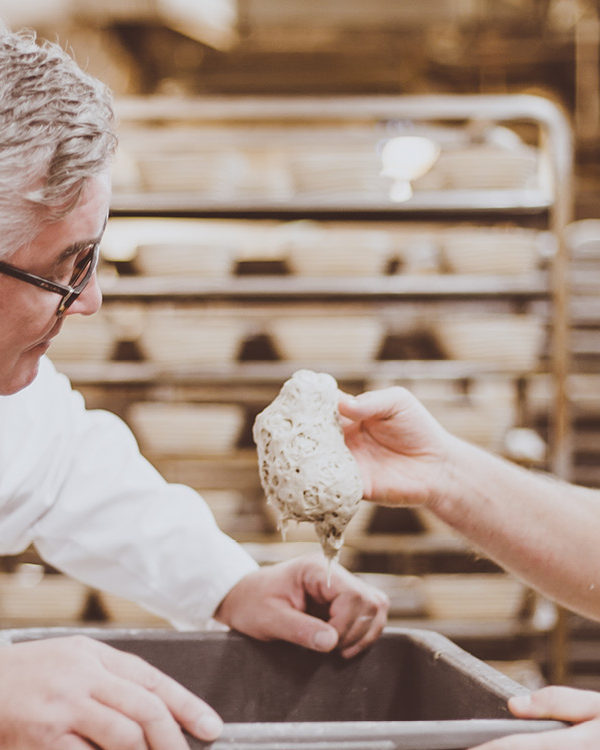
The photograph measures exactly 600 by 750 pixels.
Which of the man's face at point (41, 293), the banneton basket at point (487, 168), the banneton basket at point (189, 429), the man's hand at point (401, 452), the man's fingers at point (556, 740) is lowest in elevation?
the banneton basket at point (189, 429)

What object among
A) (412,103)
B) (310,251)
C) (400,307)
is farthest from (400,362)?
(412,103)

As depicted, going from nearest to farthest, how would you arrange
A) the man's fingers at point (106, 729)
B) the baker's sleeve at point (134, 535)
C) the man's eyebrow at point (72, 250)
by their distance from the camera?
the man's fingers at point (106, 729), the man's eyebrow at point (72, 250), the baker's sleeve at point (134, 535)

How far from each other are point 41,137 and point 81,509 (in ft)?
2.09

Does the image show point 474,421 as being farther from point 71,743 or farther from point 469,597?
point 71,743

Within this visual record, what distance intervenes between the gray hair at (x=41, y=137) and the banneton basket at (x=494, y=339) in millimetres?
2110

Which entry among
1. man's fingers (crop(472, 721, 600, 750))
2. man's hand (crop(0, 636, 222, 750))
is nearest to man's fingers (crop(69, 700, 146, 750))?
man's hand (crop(0, 636, 222, 750))

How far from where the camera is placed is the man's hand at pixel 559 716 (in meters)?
0.72

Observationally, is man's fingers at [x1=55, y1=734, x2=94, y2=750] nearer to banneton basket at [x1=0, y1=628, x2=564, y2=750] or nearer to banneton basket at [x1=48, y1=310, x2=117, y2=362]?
banneton basket at [x1=0, y1=628, x2=564, y2=750]

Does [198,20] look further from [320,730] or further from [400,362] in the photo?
[320,730]

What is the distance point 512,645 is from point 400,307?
1.32 m

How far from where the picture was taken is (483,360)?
3029 mm

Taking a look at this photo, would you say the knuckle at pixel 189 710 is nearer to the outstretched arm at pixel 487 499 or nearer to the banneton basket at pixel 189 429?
the outstretched arm at pixel 487 499

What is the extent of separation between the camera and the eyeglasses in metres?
1.07

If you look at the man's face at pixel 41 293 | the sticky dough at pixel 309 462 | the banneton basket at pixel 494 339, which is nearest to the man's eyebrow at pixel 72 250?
the man's face at pixel 41 293
